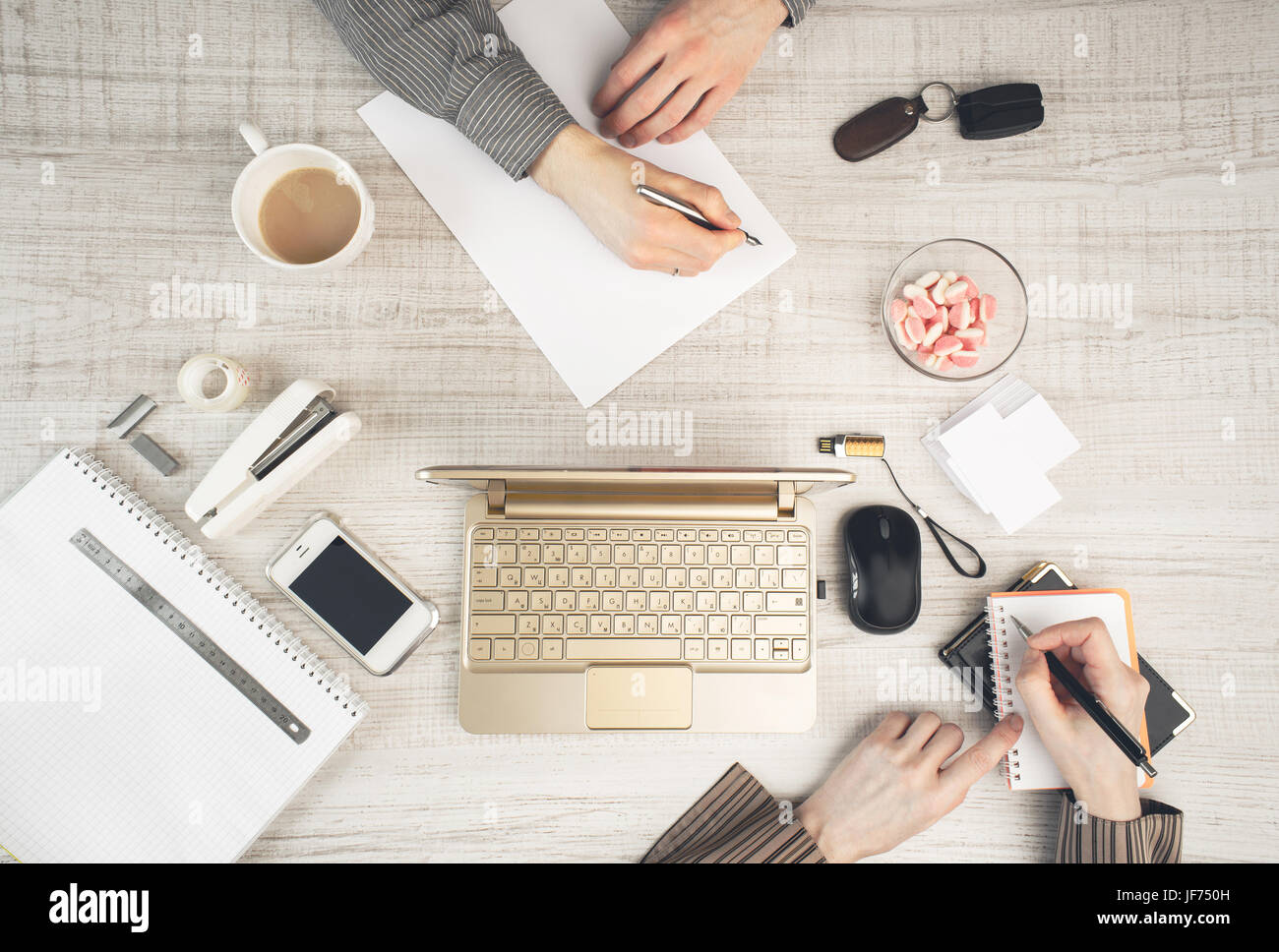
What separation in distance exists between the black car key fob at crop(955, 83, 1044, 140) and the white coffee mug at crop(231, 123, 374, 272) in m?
0.75

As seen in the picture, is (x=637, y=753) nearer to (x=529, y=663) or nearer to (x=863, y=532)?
(x=529, y=663)

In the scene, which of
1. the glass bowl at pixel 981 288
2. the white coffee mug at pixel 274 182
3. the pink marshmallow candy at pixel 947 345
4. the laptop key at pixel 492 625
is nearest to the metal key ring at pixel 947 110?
the glass bowl at pixel 981 288

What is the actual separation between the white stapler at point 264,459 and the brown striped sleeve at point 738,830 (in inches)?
24.7

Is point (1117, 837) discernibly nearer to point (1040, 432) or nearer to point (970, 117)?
point (1040, 432)

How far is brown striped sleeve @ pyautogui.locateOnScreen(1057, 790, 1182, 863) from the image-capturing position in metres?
0.87

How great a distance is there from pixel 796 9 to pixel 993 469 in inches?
24.4

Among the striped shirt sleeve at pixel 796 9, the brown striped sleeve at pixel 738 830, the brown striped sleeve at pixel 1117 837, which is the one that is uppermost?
the striped shirt sleeve at pixel 796 9

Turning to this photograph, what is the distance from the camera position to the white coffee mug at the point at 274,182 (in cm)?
81

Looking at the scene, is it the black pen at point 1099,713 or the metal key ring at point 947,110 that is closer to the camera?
the black pen at point 1099,713

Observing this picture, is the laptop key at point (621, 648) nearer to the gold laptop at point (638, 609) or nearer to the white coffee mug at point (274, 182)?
the gold laptop at point (638, 609)

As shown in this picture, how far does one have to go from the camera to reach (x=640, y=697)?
34.1 inches

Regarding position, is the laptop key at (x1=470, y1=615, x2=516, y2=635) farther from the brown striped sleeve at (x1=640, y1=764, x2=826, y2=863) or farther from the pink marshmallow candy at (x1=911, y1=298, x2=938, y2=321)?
the pink marshmallow candy at (x1=911, y1=298, x2=938, y2=321)

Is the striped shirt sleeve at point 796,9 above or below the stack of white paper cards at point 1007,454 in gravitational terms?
above
